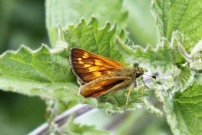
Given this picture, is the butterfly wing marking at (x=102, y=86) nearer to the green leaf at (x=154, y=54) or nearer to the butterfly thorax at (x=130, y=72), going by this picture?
the butterfly thorax at (x=130, y=72)

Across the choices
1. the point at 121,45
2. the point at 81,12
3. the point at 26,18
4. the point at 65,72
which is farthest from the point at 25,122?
the point at 121,45

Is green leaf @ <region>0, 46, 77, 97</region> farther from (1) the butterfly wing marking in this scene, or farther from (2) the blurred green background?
(2) the blurred green background

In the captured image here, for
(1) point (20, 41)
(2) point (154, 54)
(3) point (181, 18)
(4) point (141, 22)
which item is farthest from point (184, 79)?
(1) point (20, 41)

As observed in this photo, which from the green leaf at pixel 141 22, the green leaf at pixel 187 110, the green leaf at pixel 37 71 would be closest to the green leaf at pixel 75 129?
the green leaf at pixel 37 71

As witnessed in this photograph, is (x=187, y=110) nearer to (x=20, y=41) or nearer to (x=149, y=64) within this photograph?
(x=149, y=64)

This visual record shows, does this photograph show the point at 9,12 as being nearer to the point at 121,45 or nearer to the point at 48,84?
the point at 48,84

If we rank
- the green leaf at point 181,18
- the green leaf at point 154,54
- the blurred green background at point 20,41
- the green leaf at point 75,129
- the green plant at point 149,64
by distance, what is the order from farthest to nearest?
the blurred green background at point 20,41 < the green leaf at point 75,129 < the green leaf at point 181,18 < the green plant at point 149,64 < the green leaf at point 154,54
